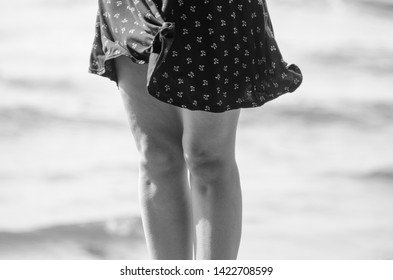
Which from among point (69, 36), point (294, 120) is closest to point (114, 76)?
point (294, 120)

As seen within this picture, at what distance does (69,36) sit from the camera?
13.5ft

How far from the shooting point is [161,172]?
6.40ft

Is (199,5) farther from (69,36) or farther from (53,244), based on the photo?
(69,36)

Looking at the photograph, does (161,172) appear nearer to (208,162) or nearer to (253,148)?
(208,162)

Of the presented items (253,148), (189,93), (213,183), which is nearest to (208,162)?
(213,183)

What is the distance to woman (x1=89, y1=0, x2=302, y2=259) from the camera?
181 cm

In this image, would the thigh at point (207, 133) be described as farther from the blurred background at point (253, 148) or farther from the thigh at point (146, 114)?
the blurred background at point (253, 148)

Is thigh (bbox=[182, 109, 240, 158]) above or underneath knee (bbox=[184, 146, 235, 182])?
above

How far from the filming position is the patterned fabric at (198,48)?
5.90 ft

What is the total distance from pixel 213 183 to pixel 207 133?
0.11 meters

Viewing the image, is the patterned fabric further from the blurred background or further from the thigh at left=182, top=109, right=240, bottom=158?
the blurred background

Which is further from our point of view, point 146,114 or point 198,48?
point 146,114

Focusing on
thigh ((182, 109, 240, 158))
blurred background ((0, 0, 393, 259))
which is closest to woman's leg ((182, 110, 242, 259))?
thigh ((182, 109, 240, 158))

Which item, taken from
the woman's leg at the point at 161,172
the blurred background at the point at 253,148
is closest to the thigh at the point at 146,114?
the woman's leg at the point at 161,172
